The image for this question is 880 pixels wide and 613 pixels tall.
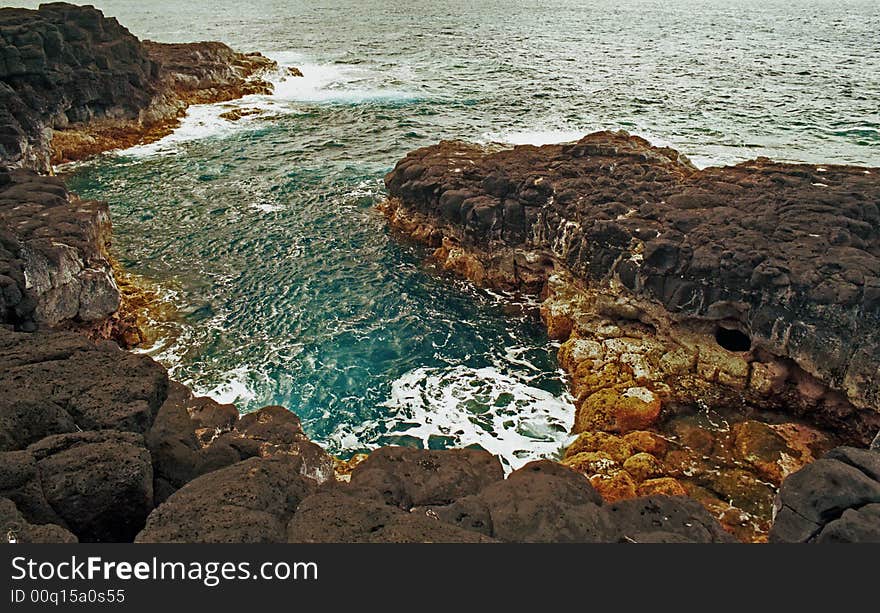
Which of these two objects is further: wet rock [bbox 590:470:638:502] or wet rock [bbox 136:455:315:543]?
wet rock [bbox 590:470:638:502]

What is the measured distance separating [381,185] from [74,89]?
22.4 m

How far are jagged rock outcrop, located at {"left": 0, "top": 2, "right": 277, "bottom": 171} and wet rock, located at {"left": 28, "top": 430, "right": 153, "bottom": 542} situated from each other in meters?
29.1

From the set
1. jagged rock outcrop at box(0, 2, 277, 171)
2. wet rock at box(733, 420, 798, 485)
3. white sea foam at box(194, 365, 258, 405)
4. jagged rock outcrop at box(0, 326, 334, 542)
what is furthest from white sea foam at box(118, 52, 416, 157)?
wet rock at box(733, 420, 798, 485)

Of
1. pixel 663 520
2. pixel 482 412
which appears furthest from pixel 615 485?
pixel 482 412

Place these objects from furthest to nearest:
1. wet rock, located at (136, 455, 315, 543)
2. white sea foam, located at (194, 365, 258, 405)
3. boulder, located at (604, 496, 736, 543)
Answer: white sea foam, located at (194, 365, 258, 405)
boulder, located at (604, 496, 736, 543)
wet rock, located at (136, 455, 315, 543)

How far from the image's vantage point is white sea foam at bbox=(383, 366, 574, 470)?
18.8 m

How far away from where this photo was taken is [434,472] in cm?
1232

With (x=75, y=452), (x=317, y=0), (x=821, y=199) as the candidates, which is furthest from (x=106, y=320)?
(x=317, y=0)

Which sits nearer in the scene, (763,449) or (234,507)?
(234,507)

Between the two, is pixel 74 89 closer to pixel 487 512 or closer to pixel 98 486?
pixel 98 486

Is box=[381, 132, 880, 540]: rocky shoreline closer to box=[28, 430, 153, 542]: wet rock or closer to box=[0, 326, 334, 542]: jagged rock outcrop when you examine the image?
box=[0, 326, 334, 542]: jagged rock outcrop

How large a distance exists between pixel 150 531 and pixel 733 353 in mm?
17626

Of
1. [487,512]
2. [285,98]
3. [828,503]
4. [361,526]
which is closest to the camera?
[361,526]

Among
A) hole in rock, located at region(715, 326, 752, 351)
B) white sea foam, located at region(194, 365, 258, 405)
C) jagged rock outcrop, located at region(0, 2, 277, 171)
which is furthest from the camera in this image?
Answer: jagged rock outcrop, located at region(0, 2, 277, 171)
